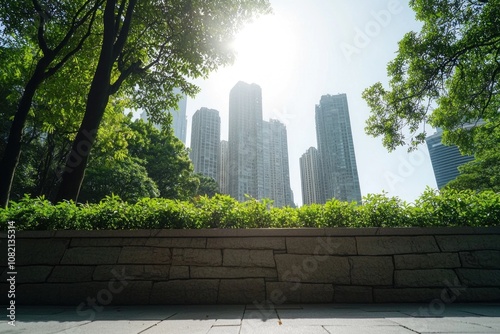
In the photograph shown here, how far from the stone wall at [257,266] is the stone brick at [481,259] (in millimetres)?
16

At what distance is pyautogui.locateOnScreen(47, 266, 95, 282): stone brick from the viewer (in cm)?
373

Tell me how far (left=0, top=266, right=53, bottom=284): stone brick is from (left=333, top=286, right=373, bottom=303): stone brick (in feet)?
15.2

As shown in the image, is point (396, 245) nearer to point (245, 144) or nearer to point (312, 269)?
point (312, 269)

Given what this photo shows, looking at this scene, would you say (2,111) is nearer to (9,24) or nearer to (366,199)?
(9,24)

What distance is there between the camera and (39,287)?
12.1 feet

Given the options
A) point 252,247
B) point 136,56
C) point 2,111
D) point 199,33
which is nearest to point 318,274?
point 252,247

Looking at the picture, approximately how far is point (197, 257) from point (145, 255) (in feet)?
2.80

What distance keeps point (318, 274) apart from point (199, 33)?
9816mm

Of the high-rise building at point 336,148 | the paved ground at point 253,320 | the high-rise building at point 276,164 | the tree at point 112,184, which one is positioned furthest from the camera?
the high-rise building at point 276,164

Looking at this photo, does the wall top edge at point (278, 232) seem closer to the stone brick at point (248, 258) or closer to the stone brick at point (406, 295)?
the stone brick at point (248, 258)

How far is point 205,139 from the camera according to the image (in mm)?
58438

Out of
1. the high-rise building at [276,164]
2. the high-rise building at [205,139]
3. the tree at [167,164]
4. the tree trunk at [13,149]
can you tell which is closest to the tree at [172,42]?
the tree trunk at [13,149]

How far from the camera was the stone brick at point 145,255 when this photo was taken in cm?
378

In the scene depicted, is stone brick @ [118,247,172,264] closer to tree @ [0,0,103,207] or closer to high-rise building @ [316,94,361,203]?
tree @ [0,0,103,207]
